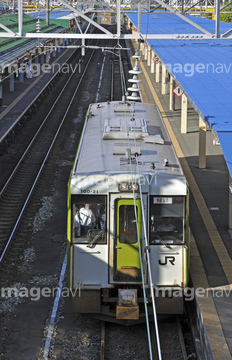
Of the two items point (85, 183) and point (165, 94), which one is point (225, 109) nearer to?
point (85, 183)

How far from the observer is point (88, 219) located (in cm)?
909

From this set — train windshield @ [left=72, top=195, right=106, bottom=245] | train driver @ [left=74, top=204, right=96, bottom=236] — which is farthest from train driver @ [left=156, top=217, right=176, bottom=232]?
train driver @ [left=74, top=204, right=96, bottom=236]

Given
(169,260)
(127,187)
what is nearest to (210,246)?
(169,260)

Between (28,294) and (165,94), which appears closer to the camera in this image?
(28,294)

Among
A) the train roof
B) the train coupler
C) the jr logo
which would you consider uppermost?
the train roof

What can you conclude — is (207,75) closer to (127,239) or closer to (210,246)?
(210,246)

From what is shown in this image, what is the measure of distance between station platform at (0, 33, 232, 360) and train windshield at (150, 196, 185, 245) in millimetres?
1270

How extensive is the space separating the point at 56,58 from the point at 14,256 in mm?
41331

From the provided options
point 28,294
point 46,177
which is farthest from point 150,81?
point 28,294

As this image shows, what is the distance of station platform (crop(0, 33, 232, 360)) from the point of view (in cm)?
879

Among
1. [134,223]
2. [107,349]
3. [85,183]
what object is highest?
[85,183]

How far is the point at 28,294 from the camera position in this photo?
10750 millimetres

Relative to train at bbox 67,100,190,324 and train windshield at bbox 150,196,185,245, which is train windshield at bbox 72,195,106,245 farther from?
train windshield at bbox 150,196,185,245

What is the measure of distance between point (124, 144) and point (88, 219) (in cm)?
213
